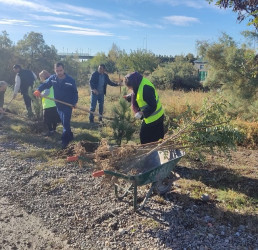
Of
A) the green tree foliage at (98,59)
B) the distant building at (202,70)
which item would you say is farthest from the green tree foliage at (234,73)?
the green tree foliage at (98,59)

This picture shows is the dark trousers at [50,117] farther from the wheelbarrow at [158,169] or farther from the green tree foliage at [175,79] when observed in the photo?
the green tree foliage at [175,79]

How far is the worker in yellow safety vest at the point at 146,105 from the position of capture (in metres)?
4.33

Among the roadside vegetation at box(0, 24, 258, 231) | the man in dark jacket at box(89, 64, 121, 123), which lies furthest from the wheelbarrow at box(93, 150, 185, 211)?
the man in dark jacket at box(89, 64, 121, 123)

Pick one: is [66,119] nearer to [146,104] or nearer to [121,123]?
[121,123]

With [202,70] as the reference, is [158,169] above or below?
below

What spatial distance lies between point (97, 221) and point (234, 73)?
735cm

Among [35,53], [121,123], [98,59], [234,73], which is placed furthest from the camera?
[98,59]

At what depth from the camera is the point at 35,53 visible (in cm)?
1986

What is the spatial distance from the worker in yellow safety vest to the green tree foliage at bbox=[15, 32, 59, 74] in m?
16.3

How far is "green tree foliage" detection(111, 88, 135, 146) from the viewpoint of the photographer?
5.80 metres

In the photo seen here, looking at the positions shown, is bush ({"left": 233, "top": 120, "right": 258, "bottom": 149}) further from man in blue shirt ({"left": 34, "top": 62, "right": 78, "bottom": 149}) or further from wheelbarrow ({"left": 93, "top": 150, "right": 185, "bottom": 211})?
man in blue shirt ({"left": 34, "top": 62, "right": 78, "bottom": 149})

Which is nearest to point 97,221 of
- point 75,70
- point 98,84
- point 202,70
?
point 98,84

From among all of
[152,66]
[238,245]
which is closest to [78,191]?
[238,245]

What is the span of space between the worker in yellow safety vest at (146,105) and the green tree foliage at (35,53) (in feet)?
53.5
